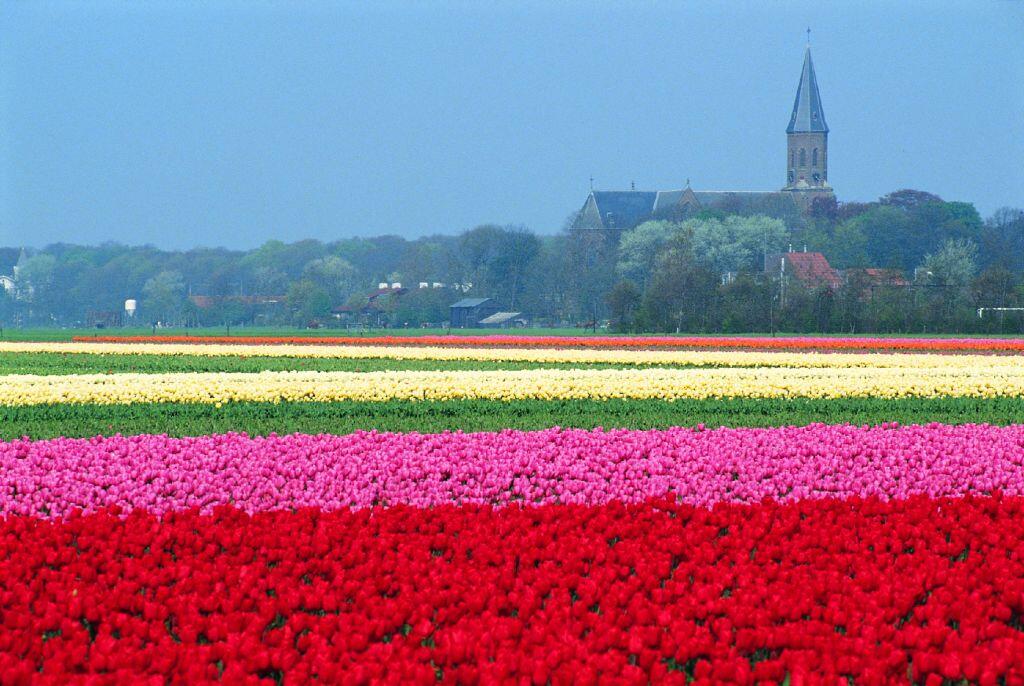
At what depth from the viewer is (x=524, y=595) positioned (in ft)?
15.3

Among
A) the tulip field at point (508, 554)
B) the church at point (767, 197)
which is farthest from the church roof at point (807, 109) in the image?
the tulip field at point (508, 554)

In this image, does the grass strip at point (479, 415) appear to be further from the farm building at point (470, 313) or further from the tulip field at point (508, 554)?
the farm building at point (470, 313)

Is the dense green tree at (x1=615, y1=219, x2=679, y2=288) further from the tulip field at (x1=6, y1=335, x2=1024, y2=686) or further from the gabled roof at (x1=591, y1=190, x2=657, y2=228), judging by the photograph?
the tulip field at (x1=6, y1=335, x2=1024, y2=686)

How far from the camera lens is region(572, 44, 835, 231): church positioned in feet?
379

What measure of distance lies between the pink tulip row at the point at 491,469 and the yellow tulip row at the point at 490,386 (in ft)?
13.4

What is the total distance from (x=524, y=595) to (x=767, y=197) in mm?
117256

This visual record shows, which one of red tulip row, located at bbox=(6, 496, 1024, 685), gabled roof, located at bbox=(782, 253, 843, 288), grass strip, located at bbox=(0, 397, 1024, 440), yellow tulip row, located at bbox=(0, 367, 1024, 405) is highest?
gabled roof, located at bbox=(782, 253, 843, 288)

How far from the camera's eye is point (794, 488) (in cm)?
839

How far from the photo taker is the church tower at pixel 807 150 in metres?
116

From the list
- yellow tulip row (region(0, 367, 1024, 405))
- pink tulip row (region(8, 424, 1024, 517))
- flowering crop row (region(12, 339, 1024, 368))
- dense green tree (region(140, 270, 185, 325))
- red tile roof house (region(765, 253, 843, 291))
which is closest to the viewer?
pink tulip row (region(8, 424, 1024, 517))

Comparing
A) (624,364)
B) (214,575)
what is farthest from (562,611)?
(624,364)

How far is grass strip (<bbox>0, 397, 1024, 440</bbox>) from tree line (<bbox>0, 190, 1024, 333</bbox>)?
34.5 m

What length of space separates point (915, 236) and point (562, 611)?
3951 inches

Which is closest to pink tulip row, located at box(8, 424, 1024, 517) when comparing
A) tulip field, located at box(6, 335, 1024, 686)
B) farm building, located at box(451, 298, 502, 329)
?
tulip field, located at box(6, 335, 1024, 686)
